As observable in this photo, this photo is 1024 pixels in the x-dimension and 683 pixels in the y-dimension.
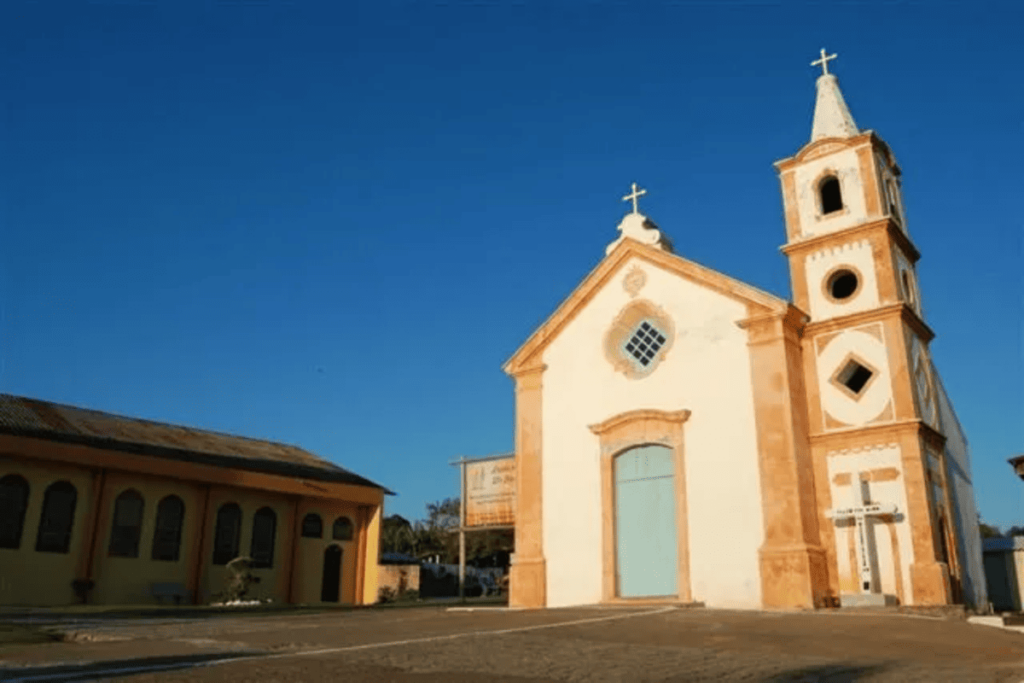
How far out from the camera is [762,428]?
19047mm

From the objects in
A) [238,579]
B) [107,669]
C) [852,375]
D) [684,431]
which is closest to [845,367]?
[852,375]

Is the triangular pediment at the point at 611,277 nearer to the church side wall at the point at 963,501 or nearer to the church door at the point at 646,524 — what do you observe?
the church door at the point at 646,524

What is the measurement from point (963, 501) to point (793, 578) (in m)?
6.75

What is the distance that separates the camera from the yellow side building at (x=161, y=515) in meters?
26.1

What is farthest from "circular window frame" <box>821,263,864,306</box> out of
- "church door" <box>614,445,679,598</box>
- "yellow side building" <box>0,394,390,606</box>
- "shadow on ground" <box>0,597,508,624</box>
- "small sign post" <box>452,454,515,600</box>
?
"yellow side building" <box>0,394,390,606</box>

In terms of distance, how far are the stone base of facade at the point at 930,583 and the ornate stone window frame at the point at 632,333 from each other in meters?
7.43

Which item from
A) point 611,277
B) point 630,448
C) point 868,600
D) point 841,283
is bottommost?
point 868,600

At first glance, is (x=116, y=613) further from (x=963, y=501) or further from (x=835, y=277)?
(x=963, y=501)

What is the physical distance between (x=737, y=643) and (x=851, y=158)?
608 inches

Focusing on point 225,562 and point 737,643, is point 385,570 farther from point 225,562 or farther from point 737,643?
point 737,643

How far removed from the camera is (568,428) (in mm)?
22500

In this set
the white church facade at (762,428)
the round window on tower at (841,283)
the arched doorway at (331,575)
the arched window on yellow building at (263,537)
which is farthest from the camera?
the arched doorway at (331,575)

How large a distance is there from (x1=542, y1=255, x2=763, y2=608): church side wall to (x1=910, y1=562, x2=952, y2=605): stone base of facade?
3.16 metres

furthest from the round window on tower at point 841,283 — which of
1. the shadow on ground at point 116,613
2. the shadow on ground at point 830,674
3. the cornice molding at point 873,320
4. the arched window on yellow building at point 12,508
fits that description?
the arched window on yellow building at point 12,508
